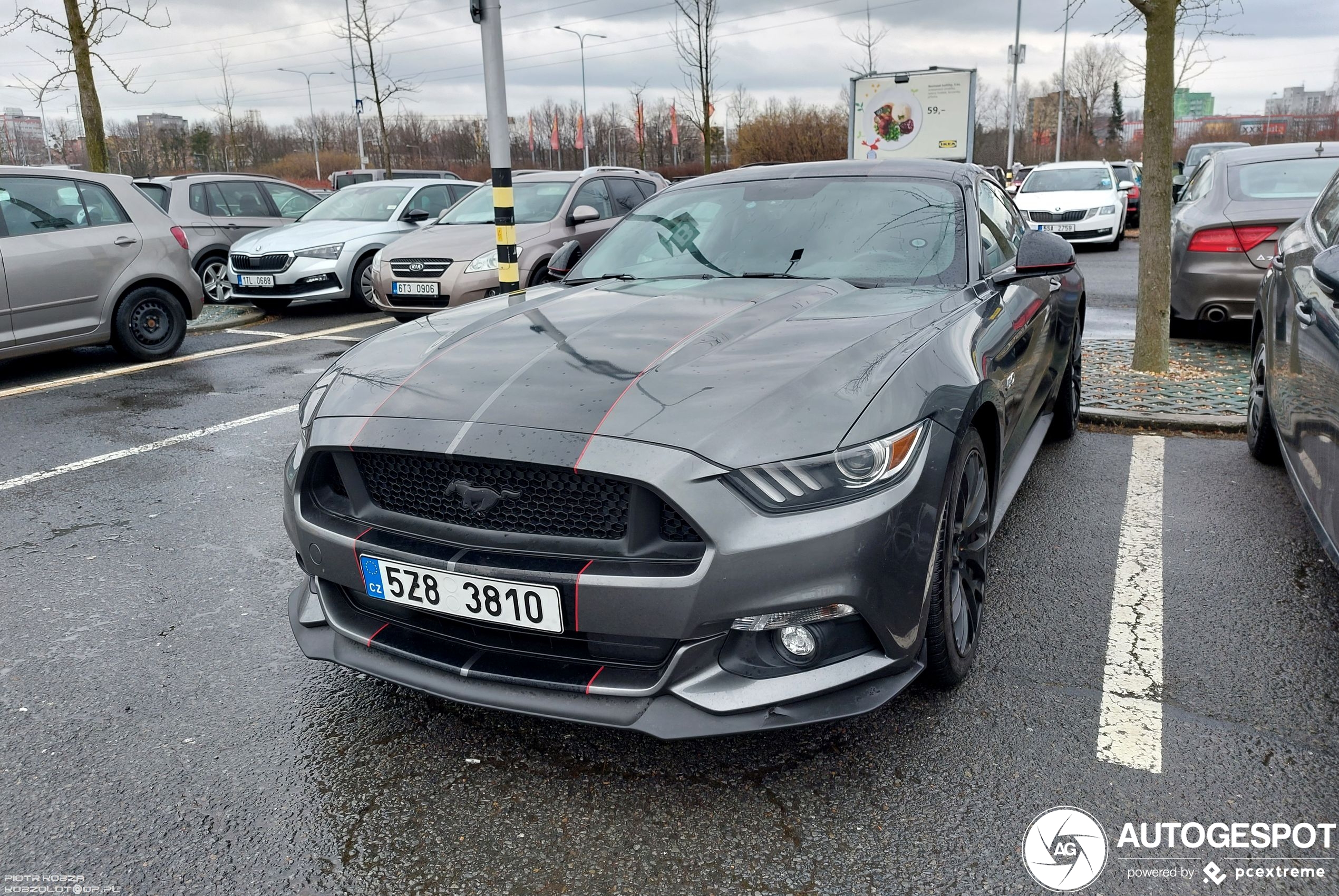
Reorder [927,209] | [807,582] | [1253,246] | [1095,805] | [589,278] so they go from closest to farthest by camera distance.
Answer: [807,582] < [1095,805] < [927,209] < [589,278] < [1253,246]

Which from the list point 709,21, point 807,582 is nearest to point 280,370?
point 807,582

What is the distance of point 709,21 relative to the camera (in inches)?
1055

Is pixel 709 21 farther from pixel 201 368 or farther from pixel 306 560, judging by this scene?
pixel 306 560

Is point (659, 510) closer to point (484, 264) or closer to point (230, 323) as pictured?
point (484, 264)

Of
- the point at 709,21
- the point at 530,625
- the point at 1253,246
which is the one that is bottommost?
the point at 530,625

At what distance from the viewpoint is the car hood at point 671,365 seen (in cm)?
227

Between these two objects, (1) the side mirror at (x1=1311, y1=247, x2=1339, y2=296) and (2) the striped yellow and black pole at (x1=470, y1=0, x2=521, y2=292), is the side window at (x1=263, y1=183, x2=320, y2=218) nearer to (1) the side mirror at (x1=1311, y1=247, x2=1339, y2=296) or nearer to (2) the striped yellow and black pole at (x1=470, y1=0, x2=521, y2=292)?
(2) the striped yellow and black pole at (x1=470, y1=0, x2=521, y2=292)

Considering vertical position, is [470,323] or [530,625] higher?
[470,323]

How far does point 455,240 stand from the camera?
10031mm

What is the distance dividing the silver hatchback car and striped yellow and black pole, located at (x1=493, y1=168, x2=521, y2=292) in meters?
2.91

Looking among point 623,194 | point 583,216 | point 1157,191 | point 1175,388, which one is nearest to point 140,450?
point 583,216

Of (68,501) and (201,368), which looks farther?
(201,368)

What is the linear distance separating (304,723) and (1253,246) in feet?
23.4

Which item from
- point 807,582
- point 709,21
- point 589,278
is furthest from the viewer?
point 709,21
